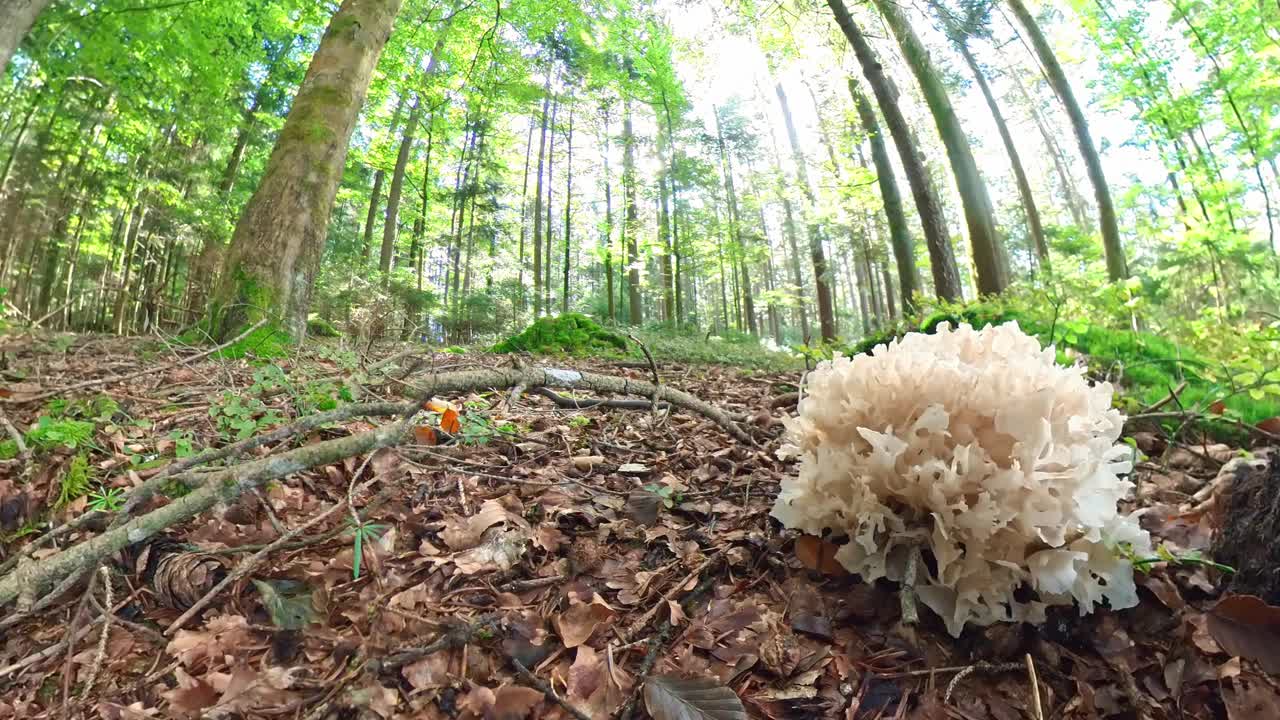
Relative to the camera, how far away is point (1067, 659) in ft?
4.26

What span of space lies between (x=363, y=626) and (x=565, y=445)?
1306mm

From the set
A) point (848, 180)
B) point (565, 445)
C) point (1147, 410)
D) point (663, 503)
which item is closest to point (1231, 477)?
point (1147, 410)

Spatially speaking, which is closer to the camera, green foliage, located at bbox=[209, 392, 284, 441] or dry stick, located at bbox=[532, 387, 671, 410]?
green foliage, located at bbox=[209, 392, 284, 441]

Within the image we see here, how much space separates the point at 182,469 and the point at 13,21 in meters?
4.37

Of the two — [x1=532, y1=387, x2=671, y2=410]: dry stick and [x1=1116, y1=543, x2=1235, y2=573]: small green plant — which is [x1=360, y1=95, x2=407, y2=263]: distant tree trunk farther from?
[x1=1116, y1=543, x2=1235, y2=573]: small green plant

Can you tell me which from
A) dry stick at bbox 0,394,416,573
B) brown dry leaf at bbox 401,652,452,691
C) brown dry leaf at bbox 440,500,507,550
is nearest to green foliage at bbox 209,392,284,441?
dry stick at bbox 0,394,416,573

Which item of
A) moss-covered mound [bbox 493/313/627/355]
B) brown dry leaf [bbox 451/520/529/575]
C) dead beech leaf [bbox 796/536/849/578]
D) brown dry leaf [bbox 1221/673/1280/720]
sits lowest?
brown dry leaf [bbox 1221/673/1280/720]

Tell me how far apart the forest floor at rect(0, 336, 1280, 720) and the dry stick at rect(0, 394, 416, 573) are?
0.14 meters

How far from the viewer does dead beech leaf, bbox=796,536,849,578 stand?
5.23 ft

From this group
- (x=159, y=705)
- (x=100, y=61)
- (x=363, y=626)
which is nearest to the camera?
(x=159, y=705)

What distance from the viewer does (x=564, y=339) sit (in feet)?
27.9

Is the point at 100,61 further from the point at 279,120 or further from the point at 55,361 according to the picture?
the point at 279,120

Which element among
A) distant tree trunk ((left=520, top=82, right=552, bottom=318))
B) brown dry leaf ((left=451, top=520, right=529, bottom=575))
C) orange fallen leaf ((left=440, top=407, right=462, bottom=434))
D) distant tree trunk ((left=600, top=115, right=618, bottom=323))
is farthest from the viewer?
distant tree trunk ((left=600, top=115, right=618, bottom=323))

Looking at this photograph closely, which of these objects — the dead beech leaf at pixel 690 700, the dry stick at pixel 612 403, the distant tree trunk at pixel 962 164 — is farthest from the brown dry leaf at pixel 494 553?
the distant tree trunk at pixel 962 164
